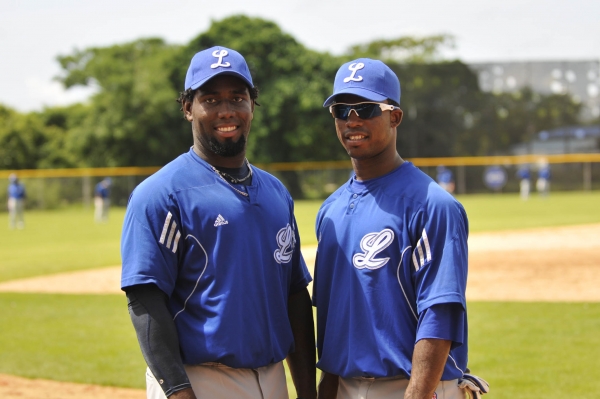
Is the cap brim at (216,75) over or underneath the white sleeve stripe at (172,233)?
over

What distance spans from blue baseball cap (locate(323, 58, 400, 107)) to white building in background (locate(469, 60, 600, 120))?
136 ft

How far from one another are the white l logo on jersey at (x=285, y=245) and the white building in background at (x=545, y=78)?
41.5 meters

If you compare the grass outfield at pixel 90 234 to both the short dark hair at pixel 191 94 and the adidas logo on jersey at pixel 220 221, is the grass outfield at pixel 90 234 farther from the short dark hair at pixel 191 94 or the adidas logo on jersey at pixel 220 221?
the adidas logo on jersey at pixel 220 221

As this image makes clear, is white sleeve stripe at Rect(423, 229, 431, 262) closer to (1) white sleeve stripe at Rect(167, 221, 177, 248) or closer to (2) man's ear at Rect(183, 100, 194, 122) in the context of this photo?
(1) white sleeve stripe at Rect(167, 221, 177, 248)

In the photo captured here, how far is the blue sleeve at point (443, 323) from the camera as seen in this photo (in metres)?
2.47

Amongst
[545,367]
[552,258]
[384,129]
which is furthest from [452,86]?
[384,129]

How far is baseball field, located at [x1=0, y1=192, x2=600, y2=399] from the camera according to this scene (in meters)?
6.21

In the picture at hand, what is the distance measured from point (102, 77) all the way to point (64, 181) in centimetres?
883

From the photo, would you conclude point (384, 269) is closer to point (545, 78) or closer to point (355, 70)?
point (355, 70)

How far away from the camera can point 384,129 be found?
2.79 meters

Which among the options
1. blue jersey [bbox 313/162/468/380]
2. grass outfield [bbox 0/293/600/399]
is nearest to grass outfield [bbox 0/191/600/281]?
grass outfield [bbox 0/293/600/399]

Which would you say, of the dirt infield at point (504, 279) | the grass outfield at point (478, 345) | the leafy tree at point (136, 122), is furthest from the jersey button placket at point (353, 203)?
the leafy tree at point (136, 122)

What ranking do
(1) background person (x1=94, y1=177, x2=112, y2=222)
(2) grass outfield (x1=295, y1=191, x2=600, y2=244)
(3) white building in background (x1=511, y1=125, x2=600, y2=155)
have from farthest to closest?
(3) white building in background (x1=511, y1=125, x2=600, y2=155), (1) background person (x1=94, y1=177, x2=112, y2=222), (2) grass outfield (x1=295, y1=191, x2=600, y2=244)

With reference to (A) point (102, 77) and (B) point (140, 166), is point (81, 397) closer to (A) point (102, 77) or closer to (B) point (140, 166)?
(B) point (140, 166)
